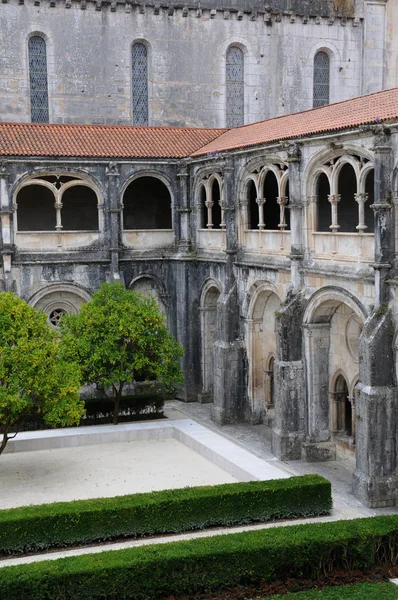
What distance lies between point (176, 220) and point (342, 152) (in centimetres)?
1223

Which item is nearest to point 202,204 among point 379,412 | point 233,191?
point 233,191

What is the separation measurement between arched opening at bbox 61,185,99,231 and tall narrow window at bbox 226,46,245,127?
8507 mm

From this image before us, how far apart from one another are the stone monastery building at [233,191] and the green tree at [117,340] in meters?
2.40

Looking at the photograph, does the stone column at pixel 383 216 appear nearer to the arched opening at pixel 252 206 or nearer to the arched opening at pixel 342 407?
the arched opening at pixel 342 407

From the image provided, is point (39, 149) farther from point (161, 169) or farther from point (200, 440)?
point (200, 440)

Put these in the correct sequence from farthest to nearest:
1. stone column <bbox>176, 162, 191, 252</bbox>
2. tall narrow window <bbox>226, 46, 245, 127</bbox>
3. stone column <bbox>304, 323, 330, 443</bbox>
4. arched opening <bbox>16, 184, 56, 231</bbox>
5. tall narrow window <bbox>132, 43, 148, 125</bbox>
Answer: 1. tall narrow window <bbox>226, 46, 245, 127</bbox>
2. tall narrow window <bbox>132, 43, 148, 125</bbox>
3. arched opening <bbox>16, 184, 56, 231</bbox>
4. stone column <bbox>176, 162, 191, 252</bbox>
5. stone column <bbox>304, 323, 330, 443</bbox>

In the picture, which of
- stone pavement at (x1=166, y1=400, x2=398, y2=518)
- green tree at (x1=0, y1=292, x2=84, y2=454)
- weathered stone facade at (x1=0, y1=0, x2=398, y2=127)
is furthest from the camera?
weathered stone facade at (x1=0, y1=0, x2=398, y2=127)

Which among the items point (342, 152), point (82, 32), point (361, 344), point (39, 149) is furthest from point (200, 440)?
point (82, 32)

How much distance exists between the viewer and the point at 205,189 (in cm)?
3416

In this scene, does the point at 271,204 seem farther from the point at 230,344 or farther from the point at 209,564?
the point at 209,564

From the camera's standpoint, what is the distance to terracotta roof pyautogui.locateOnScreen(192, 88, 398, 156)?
23.2m

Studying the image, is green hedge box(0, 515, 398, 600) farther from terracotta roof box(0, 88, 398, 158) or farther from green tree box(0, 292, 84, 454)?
terracotta roof box(0, 88, 398, 158)

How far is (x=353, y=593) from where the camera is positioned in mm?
16672

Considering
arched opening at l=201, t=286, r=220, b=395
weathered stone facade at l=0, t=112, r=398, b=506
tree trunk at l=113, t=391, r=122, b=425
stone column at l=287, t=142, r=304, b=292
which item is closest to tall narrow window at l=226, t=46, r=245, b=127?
weathered stone facade at l=0, t=112, r=398, b=506
